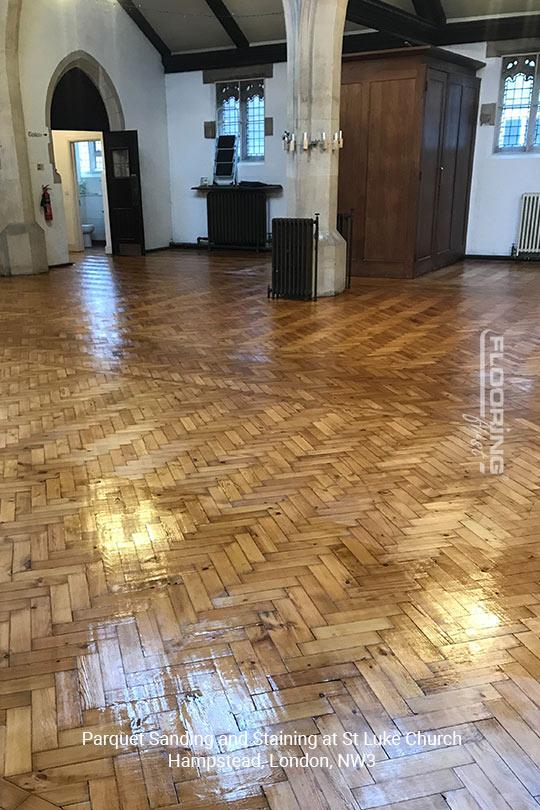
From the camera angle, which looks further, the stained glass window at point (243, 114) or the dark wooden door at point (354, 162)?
the stained glass window at point (243, 114)

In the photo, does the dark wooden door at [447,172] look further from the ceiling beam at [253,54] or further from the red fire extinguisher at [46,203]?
the red fire extinguisher at [46,203]

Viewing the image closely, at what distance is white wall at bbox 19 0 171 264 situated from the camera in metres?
9.77

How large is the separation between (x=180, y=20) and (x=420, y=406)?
1015 centimetres

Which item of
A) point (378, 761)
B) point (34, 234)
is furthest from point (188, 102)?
point (378, 761)

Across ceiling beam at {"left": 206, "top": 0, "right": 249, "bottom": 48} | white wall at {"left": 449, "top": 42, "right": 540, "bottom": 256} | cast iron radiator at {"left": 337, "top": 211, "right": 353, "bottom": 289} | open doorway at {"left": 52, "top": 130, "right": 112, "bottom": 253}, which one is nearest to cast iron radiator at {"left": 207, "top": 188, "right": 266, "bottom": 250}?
open doorway at {"left": 52, "top": 130, "right": 112, "bottom": 253}

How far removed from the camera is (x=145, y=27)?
38.9ft

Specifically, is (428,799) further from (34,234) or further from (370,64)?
(34,234)

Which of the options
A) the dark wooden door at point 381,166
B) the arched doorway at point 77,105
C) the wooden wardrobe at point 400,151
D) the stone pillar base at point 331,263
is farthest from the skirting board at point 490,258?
the arched doorway at point 77,105

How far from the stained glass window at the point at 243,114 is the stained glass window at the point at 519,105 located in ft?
13.8

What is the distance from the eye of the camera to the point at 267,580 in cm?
238

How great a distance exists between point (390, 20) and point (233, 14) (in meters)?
3.23

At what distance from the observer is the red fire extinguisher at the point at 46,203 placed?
1020cm

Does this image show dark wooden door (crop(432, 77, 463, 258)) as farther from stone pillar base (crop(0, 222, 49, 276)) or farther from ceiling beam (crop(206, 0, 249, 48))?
stone pillar base (crop(0, 222, 49, 276))

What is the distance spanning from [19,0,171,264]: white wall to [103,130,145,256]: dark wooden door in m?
0.57
